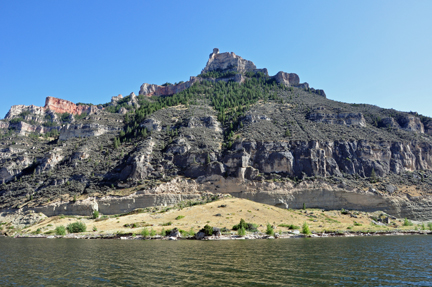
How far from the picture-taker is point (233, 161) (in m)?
99.1

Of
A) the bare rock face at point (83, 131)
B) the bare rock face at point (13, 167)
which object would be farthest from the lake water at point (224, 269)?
the bare rock face at point (83, 131)

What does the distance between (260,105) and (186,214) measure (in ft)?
285

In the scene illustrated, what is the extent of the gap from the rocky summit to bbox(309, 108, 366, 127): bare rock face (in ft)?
1.85

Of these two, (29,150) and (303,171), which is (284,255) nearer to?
(303,171)

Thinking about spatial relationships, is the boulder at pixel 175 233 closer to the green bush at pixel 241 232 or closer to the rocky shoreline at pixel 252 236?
the rocky shoreline at pixel 252 236

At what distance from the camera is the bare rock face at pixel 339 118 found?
394 feet

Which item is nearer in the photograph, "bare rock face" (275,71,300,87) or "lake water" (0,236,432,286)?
"lake water" (0,236,432,286)

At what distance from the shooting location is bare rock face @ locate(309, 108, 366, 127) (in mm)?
120175

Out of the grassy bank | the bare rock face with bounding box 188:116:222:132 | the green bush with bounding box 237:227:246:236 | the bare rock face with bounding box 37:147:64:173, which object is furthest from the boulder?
the bare rock face with bounding box 37:147:64:173

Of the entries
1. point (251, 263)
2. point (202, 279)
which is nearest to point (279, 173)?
point (251, 263)

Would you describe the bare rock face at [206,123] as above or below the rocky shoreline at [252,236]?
above

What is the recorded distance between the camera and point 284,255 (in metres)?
30.9

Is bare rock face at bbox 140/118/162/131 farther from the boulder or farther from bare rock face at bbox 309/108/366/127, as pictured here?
the boulder

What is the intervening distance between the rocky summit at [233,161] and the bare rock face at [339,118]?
22.2 inches
